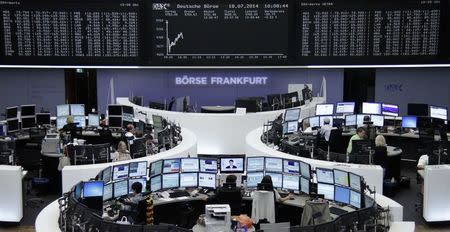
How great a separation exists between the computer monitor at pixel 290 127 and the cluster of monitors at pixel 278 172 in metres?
3.51

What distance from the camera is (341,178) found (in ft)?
33.4

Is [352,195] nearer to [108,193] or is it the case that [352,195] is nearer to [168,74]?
[108,193]

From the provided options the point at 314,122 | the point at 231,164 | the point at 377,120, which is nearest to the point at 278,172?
the point at 231,164

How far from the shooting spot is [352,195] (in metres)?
9.97

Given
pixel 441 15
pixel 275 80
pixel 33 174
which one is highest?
pixel 441 15

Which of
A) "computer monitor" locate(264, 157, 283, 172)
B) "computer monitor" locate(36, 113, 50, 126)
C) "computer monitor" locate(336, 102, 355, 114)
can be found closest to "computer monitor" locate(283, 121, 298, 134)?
"computer monitor" locate(336, 102, 355, 114)

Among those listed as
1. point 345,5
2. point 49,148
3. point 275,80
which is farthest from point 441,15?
point 49,148

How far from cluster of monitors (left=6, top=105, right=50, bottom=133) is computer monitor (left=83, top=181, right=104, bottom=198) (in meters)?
6.44

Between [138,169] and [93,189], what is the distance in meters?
1.32

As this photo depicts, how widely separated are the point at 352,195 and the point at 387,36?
6885 mm

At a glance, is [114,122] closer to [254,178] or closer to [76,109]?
[76,109]

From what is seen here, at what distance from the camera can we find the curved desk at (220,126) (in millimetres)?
15828

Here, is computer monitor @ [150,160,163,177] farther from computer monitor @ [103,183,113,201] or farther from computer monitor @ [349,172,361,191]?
computer monitor @ [349,172,361,191]

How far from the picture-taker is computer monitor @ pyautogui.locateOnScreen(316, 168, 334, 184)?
34.0 feet
